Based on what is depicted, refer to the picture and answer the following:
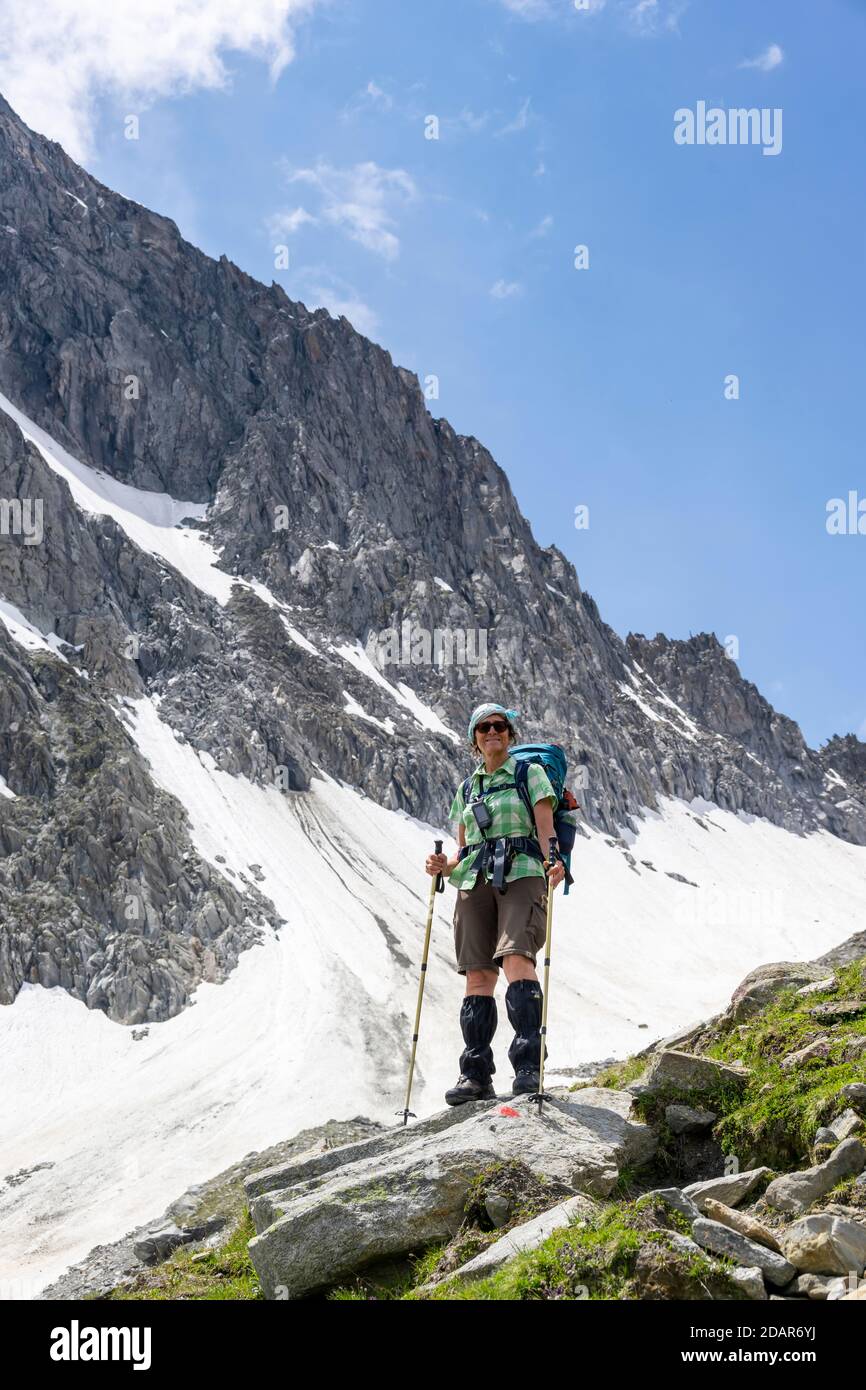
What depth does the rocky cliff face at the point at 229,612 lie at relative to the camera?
64.2 meters

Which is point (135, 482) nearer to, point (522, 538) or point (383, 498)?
point (383, 498)

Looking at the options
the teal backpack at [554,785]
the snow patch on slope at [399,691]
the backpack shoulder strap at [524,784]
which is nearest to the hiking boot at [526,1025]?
the teal backpack at [554,785]

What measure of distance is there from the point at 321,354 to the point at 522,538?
1633 inches

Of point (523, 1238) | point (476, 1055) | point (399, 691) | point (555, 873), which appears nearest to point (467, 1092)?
point (476, 1055)

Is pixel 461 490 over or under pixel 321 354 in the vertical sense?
under

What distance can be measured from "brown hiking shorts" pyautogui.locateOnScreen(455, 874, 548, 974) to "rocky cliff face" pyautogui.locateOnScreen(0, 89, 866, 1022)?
5126cm

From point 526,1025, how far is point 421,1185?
84.9 inches

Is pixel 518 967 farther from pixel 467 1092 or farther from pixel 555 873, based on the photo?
pixel 467 1092

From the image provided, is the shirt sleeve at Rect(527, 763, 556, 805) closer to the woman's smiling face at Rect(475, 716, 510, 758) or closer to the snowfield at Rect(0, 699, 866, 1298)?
the woman's smiling face at Rect(475, 716, 510, 758)

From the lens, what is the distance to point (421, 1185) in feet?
24.6

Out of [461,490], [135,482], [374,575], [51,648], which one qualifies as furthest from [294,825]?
[461,490]

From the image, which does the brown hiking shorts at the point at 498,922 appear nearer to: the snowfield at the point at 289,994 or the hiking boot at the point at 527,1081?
the hiking boot at the point at 527,1081

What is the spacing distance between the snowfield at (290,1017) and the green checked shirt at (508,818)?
26.0m
